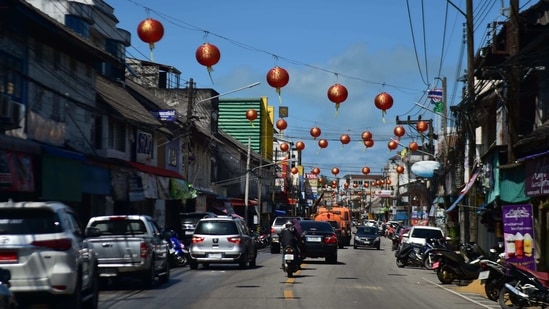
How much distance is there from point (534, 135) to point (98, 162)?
16.4 meters

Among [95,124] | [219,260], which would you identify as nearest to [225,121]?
[95,124]

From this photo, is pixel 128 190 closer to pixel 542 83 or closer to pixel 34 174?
pixel 34 174

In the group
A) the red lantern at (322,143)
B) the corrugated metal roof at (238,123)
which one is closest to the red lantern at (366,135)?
the red lantern at (322,143)

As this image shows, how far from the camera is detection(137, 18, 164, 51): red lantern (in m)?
20.6

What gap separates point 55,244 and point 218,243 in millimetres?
15402

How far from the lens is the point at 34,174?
83.7 ft

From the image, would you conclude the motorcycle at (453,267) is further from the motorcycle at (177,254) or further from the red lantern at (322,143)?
the red lantern at (322,143)

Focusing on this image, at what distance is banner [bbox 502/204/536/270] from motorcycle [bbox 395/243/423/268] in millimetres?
10912

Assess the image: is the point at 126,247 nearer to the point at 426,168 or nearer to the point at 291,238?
the point at 291,238

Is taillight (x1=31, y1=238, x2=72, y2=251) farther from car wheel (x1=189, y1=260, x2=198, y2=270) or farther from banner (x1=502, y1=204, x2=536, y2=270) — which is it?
car wheel (x1=189, y1=260, x2=198, y2=270)

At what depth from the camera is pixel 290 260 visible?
26.0 metres

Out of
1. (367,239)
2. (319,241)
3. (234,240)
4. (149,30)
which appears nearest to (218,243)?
(234,240)

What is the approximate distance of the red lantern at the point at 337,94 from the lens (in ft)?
80.1

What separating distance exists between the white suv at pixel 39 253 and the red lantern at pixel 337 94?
11.7m
